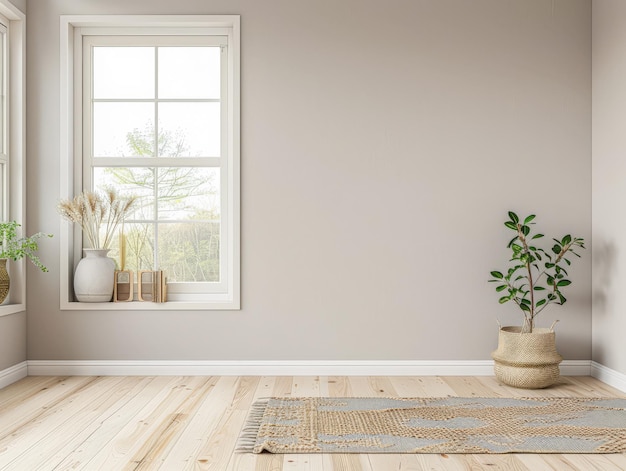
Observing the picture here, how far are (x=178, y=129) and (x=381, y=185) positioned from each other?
4.51 ft

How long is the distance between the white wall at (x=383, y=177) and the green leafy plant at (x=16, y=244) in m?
0.33

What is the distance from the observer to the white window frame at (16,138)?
3.71 m

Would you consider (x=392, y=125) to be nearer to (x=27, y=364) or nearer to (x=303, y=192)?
(x=303, y=192)

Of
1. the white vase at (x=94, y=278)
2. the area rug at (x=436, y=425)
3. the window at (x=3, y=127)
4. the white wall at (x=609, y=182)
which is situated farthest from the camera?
the white vase at (x=94, y=278)

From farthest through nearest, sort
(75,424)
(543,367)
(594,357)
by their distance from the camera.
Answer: (594,357) < (543,367) < (75,424)

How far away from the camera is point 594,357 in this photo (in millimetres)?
3756

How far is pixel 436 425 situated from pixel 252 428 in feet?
2.66

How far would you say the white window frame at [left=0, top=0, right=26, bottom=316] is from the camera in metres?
3.71

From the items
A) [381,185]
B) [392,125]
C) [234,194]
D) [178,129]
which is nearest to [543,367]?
[381,185]

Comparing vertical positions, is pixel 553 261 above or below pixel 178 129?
below

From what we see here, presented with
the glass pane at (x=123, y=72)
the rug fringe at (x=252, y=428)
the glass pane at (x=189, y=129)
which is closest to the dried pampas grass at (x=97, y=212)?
the glass pane at (x=189, y=129)

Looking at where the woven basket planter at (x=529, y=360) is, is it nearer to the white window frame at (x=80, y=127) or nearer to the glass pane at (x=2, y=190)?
the white window frame at (x=80, y=127)

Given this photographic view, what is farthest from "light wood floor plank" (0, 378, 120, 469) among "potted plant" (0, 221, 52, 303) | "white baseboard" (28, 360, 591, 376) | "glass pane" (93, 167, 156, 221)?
"glass pane" (93, 167, 156, 221)

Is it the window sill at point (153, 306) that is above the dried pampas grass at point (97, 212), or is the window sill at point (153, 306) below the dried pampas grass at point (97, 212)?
below
